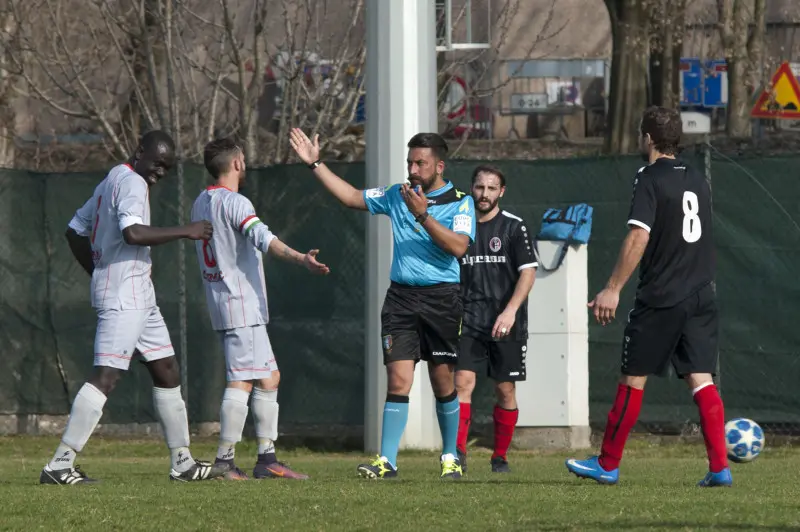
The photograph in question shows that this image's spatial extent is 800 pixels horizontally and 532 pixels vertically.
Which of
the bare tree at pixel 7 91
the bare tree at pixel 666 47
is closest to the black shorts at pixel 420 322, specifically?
the bare tree at pixel 7 91

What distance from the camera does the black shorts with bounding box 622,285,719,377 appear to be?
27.2 feet

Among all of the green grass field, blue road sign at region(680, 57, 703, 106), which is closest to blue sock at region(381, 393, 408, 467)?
the green grass field

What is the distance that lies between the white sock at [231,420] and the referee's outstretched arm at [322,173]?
125 cm

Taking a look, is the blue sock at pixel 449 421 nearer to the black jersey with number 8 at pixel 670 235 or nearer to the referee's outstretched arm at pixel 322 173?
the referee's outstretched arm at pixel 322 173

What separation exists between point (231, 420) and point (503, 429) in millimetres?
2146

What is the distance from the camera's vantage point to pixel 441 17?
17.7 meters

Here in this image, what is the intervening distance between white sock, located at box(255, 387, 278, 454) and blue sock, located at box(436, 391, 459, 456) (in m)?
0.96

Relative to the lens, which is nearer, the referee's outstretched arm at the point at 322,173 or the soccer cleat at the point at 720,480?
the soccer cleat at the point at 720,480

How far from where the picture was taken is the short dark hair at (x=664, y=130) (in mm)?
8422

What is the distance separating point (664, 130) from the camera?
841 cm

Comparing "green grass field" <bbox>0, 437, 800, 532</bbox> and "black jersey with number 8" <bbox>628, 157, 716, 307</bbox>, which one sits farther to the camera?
"black jersey with number 8" <bbox>628, 157, 716, 307</bbox>

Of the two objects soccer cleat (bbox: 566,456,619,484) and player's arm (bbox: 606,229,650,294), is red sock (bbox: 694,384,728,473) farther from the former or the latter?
player's arm (bbox: 606,229,650,294)

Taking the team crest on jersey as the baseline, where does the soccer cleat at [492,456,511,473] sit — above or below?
below

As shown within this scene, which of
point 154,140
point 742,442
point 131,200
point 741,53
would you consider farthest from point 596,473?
point 741,53
